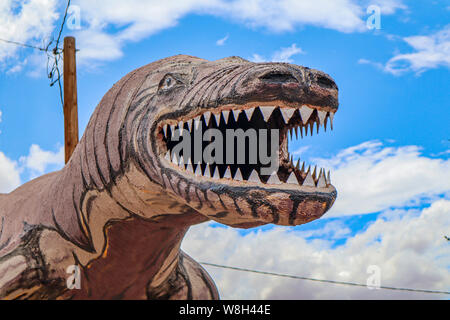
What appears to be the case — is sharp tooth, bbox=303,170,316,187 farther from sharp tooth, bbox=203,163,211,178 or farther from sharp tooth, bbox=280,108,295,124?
sharp tooth, bbox=203,163,211,178

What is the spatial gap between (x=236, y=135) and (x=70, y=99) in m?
4.84

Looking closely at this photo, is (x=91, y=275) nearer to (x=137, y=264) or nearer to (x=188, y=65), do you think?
(x=137, y=264)

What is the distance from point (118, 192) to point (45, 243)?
0.64 meters

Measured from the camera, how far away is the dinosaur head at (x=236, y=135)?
244cm

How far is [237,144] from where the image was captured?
2797 millimetres

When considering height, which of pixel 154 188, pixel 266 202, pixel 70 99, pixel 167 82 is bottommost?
pixel 266 202

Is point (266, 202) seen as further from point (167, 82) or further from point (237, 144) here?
point (167, 82)

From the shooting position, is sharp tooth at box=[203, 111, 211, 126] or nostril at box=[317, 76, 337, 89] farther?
sharp tooth at box=[203, 111, 211, 126]

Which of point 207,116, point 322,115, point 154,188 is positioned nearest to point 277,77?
point 322,115

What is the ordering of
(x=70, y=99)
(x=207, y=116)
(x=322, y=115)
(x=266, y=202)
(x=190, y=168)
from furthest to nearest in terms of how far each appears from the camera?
1. (x=70, y=99)
2. (x=190, y=168)
3. (x=207, y=116)
4. (x=322, y=115)
5. (x=266, y=202)

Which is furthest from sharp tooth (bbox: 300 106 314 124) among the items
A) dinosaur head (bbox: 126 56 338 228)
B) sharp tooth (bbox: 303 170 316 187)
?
sharp tooth (bbox: 303 170 316 187)

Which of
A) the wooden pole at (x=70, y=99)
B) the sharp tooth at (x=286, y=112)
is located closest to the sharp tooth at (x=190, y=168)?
the sharp tooth at (x=286, y=112)

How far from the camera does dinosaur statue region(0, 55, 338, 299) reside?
247 cm
